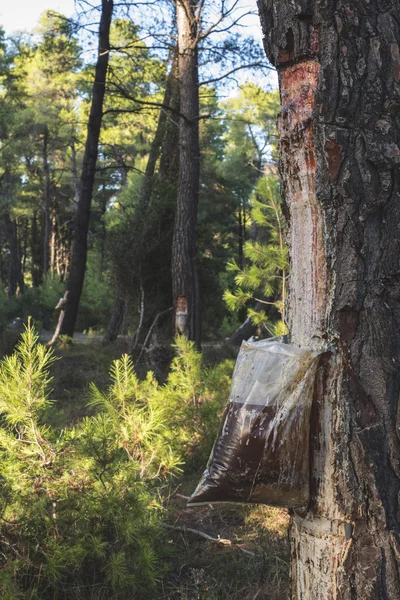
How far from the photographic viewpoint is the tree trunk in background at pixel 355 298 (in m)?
1.53

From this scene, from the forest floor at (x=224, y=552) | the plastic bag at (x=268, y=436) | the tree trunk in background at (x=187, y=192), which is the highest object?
the tree trunk in background at (x=187, y=192)

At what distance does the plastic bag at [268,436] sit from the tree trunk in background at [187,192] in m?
7.10

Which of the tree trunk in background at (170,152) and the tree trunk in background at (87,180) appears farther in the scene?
the tree trunk in background at (87,180)

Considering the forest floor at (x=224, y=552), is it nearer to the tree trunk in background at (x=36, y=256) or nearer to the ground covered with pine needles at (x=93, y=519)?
the ground covered with pine needles at (x=93, y=519)

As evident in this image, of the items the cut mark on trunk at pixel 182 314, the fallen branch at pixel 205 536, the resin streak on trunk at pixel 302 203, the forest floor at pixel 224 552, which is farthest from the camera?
the cut mark on trunk at pixel 182 314

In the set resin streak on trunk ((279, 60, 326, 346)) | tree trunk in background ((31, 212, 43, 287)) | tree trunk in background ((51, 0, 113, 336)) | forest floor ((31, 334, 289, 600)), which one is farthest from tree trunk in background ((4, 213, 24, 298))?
resin streak on trunk ((279, 60, 326, 346))

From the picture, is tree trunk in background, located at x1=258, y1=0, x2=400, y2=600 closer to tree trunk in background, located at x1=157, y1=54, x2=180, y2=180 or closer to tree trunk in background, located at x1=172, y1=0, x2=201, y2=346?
tree trunk in background, located at x1=172, y1=0, x2=201, y2=346

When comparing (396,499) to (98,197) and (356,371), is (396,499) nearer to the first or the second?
(356,371)

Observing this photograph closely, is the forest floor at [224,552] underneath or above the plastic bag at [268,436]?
underneath

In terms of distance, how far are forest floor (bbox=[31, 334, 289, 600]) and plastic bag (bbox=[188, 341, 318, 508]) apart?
1.01 metres

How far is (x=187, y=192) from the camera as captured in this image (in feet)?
29.8

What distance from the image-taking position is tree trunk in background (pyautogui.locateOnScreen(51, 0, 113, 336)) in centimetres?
1111

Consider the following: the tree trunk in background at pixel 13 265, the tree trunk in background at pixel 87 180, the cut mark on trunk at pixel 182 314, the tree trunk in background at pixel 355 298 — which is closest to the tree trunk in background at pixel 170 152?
the tree trunk in background at pixel 87 180

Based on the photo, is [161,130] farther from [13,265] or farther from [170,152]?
[13,265]
